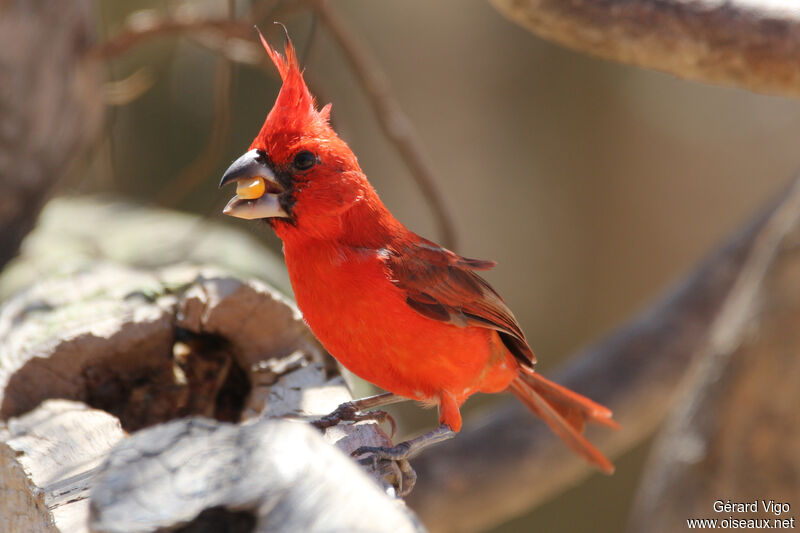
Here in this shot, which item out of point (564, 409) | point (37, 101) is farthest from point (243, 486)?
point (37, 101)

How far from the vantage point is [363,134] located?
790 cm

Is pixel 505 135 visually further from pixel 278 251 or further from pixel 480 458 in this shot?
pixel 480 458

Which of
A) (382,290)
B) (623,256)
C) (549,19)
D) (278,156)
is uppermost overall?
(549,19)

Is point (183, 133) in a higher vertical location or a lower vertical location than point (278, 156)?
lower

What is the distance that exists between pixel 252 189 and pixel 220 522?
2.93ft

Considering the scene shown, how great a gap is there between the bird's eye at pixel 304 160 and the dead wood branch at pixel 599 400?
1.84 meters

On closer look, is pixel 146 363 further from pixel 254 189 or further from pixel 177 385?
pixel 254 189

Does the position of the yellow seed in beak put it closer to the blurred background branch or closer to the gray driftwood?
the gray driftwood

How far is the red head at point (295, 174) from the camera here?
1.90 m

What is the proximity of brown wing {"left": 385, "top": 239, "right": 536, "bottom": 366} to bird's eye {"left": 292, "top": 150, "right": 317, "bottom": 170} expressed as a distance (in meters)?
0.29

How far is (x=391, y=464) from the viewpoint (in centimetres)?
186

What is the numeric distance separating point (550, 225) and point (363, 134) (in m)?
2.06

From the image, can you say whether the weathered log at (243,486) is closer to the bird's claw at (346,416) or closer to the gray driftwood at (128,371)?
the gray driftwood at (128,371)

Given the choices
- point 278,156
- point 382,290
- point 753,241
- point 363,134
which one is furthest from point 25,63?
point 363,134
